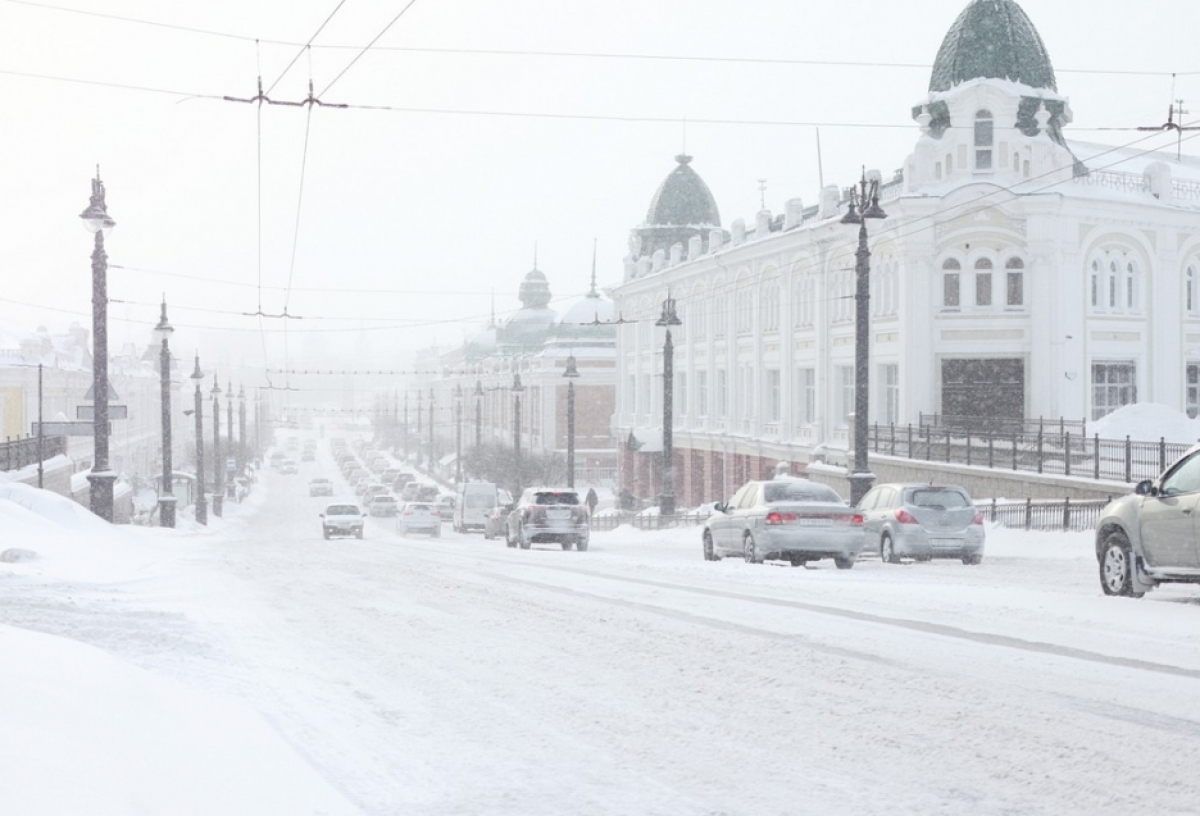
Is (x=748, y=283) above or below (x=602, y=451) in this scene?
above

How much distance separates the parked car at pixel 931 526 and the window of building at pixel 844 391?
2710 cm

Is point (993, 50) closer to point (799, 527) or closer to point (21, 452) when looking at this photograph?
point (799, 527)

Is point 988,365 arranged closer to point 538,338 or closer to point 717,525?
point 717,525

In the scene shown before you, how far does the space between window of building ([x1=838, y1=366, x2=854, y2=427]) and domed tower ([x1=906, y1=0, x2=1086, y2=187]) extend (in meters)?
7.78

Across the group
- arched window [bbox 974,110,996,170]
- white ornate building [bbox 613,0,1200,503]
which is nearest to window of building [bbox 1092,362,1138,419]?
white ornate building [bbox 613,0,1200,503]

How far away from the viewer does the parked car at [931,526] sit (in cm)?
2275

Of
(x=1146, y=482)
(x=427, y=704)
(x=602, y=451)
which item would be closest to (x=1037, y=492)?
(x=1146, y=482)

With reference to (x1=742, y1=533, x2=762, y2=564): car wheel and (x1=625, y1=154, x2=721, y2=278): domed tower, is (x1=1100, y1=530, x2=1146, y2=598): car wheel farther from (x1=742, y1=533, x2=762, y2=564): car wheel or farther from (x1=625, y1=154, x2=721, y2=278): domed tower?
(x1=625, y1=154, x2=721, y2=278): domed tower

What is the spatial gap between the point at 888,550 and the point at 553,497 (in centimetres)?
1053

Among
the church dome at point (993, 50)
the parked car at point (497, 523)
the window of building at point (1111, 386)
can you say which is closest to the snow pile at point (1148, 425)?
the window of building at point (1111, 386)

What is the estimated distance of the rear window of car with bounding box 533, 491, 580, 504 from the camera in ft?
104

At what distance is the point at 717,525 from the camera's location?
23188 mm

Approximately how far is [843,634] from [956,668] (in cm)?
186

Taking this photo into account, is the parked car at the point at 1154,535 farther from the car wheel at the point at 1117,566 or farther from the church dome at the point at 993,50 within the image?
the church dome at the point at 993,50
